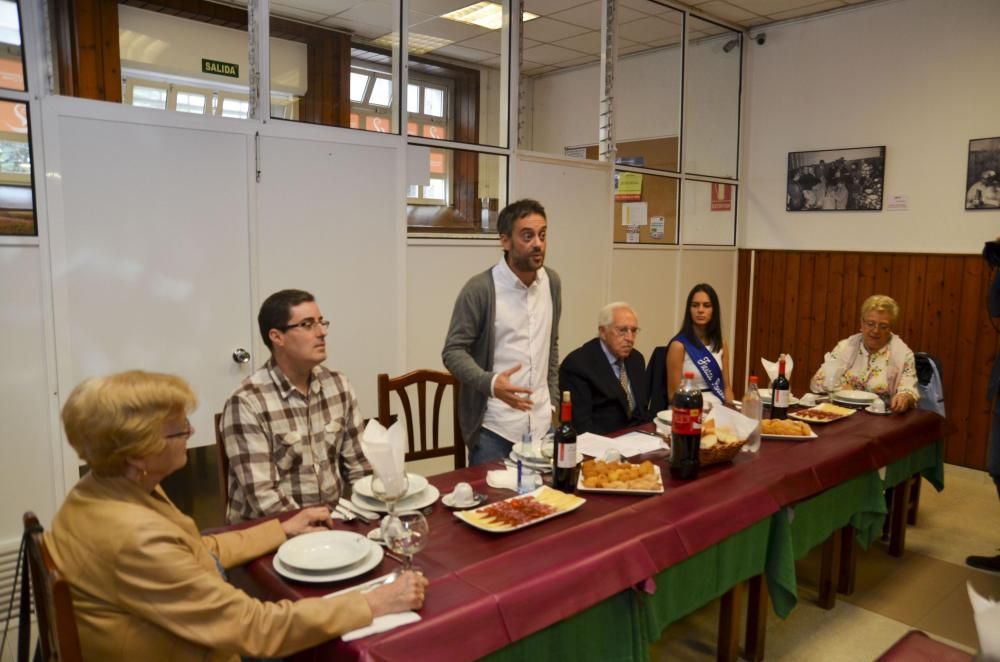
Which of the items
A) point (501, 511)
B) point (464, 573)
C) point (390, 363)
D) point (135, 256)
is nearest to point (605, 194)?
point (390, 363)

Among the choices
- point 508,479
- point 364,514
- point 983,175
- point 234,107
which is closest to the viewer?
point 364,514

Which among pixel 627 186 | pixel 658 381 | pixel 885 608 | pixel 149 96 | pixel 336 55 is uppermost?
pixel 336 55

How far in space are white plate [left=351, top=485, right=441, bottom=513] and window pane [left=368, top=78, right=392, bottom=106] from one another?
3259 mm

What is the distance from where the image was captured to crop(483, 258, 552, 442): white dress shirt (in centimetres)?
240

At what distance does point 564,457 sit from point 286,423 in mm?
755

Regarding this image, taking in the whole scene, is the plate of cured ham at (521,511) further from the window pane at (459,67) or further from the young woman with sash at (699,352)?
the window pane at (459,67)

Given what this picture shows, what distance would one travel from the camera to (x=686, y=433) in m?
2.04

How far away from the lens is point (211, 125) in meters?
2.96

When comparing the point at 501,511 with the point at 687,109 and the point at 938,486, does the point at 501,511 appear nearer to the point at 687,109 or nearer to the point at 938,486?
the point at 938,486

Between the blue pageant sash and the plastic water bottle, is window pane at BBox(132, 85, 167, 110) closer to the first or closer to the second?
the blue pageant sash

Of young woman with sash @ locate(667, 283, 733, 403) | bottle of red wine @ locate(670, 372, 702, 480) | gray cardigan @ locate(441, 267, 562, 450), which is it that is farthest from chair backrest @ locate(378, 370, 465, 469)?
young woman with sash @ locate(667, 283, 733, 403)

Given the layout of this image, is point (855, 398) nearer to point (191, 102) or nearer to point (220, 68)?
point (191, 102)

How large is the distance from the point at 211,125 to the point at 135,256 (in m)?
0.64

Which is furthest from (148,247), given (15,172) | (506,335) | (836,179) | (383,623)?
(836,179)
